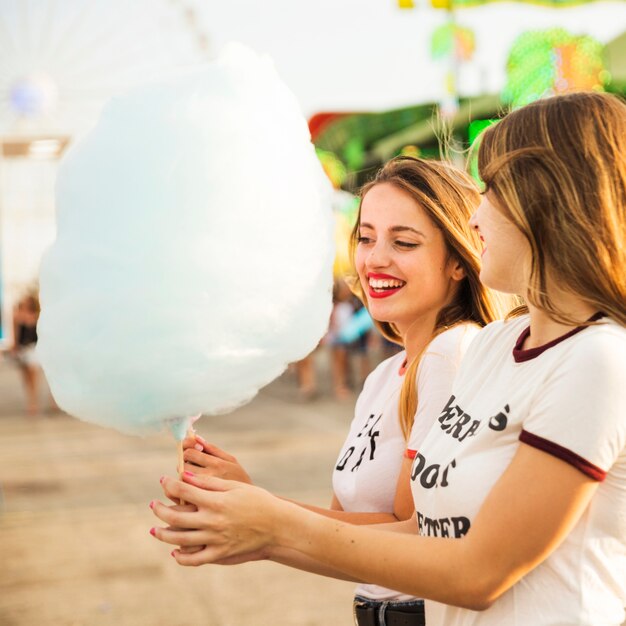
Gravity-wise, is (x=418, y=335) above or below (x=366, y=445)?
above

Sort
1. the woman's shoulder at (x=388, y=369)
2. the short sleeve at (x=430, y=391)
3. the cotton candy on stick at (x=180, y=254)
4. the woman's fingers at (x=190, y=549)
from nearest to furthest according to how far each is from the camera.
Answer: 1. the woman's fingers at (x=190, y=549)
2. the cotton candy on stick at (x=180, y=254)
3. the short sleeve at (x=430, y=391)
4. the woman's shoulder at (x=388, y=369)

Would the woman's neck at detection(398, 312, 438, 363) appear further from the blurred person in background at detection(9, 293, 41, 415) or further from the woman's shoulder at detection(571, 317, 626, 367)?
the blurred person in background at detection(9, 293, 41, 415)

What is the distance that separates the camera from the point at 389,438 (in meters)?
1.77

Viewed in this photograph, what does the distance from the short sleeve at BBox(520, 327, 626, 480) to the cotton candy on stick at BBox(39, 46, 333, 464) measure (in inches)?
22.9

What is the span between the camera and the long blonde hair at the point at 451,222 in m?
1.81

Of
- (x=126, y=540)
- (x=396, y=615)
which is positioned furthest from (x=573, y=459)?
(x=126, y=540)

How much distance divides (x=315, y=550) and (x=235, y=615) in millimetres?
2928

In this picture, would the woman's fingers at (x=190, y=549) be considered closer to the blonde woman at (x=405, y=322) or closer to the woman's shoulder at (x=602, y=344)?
the blonde woman at (x=405, y=322)

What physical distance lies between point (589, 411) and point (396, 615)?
33.2 inches

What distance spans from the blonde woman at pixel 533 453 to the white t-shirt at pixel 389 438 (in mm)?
327

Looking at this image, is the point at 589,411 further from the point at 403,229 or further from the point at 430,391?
the point at 403,229

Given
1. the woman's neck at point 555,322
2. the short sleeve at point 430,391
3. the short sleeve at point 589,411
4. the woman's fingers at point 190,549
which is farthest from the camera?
the short sleeve at point 430,391

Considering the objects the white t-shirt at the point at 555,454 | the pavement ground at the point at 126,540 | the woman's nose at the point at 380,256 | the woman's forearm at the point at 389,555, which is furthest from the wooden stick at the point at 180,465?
the pavement ground at the point at 126,540

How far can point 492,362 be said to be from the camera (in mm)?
1359
